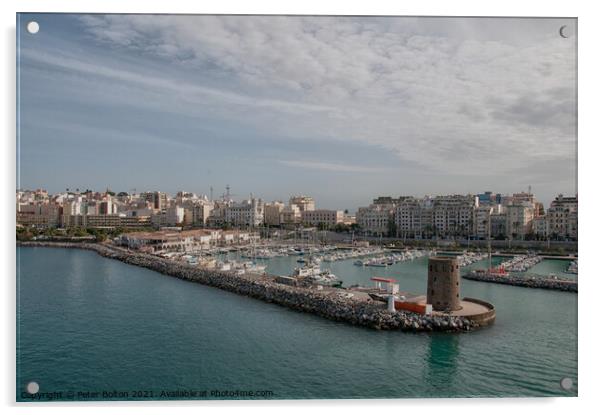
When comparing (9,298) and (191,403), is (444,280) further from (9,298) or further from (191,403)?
(9,298)

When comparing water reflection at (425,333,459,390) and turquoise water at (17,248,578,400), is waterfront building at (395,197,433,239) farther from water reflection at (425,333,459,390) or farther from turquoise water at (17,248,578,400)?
water reflection at (425,333,459,390)

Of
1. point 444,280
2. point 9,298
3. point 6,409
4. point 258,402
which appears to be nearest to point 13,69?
point 9,298

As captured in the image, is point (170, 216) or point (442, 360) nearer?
point (442, 360)

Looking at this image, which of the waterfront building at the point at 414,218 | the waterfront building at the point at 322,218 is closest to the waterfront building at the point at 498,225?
the waterfront building at the point at 414,218

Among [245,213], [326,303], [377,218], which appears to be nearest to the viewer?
[326,303]

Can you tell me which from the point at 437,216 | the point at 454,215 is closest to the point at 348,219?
the point at 437,216

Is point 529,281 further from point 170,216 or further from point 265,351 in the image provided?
point 170,216

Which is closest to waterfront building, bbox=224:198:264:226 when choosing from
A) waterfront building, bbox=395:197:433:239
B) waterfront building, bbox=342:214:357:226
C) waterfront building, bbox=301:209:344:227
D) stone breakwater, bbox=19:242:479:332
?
waterfront building, bbox=301:209:344:227
